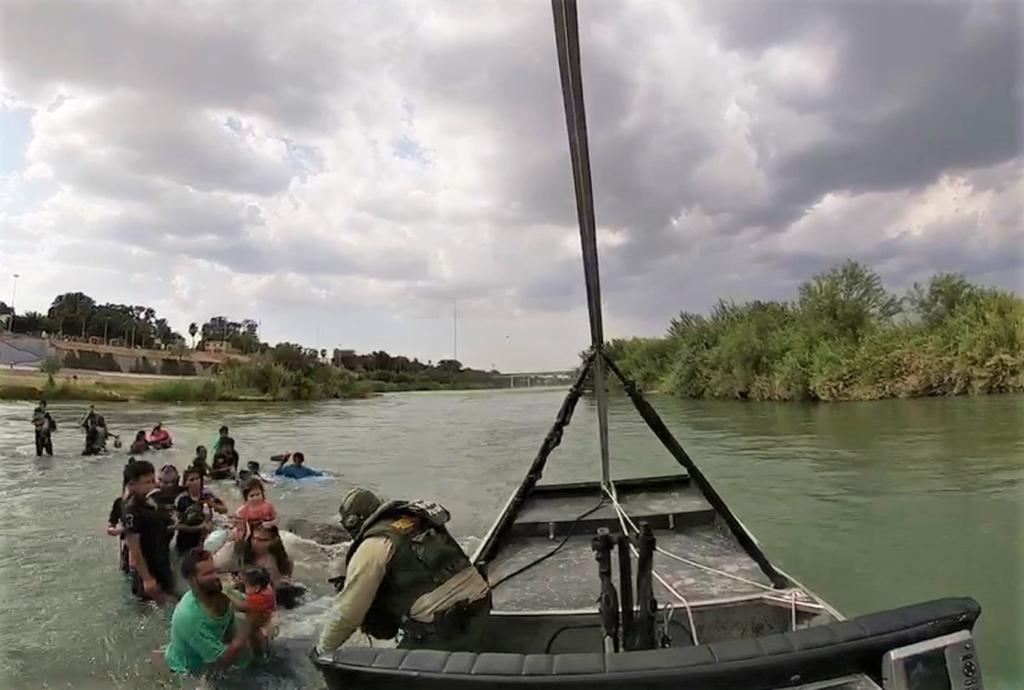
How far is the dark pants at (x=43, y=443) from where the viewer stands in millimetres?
18641

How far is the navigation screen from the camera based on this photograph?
146 centimetres

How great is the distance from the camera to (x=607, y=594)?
7.57 feet

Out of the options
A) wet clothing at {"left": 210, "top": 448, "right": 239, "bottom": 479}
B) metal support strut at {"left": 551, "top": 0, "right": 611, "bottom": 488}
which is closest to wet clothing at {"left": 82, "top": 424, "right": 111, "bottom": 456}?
wet clothing at {"left": 210, "top": 448, "right": 239, "bottom": 479}

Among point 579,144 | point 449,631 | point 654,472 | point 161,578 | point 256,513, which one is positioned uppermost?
point 579,144

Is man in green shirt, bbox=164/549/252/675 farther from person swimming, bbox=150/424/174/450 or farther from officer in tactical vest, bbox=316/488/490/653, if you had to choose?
person swimming, bbox=150/424/174/450

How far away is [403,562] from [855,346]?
1218 inches

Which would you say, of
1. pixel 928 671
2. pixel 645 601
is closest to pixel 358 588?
pixel 645 601

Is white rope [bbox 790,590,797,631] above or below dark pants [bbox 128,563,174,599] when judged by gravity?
above

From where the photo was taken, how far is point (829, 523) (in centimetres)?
938

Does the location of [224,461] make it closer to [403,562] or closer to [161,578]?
[161,578]

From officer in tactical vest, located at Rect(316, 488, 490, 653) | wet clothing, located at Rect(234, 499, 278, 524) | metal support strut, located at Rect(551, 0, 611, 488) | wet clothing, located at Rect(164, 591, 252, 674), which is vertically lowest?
wet clothing, located at Rect(164, 591, 252, 674)

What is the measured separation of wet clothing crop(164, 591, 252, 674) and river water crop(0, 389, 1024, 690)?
0.79 ft

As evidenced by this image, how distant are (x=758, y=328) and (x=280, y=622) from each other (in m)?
32.4

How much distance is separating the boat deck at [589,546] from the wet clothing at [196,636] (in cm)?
172
